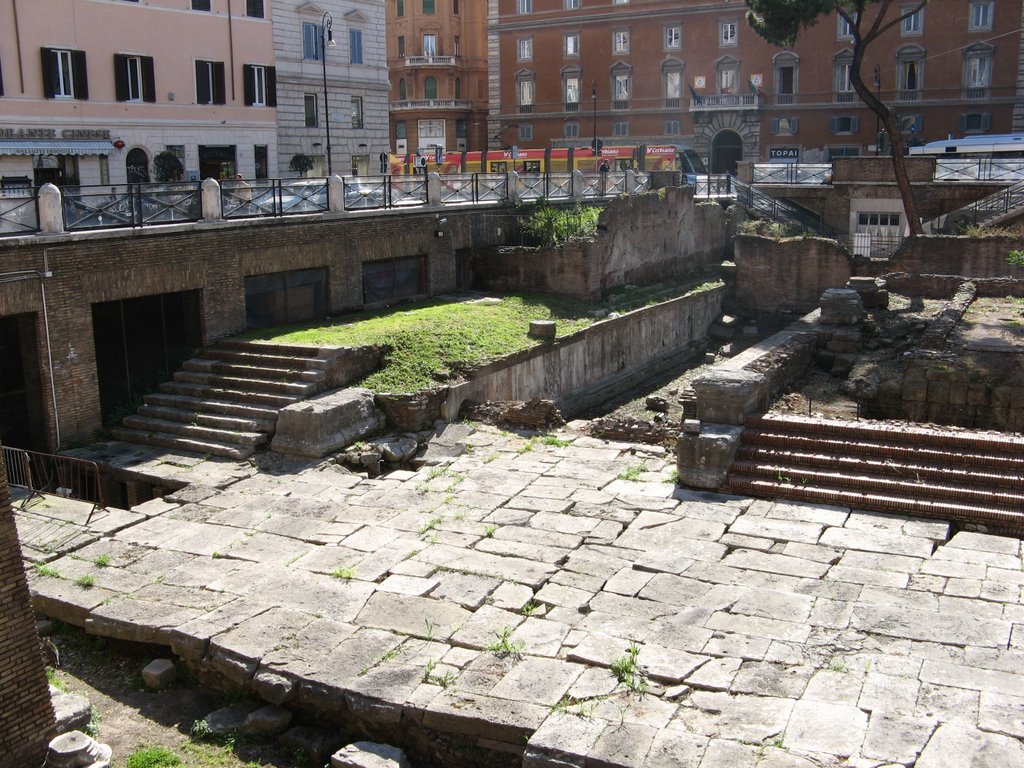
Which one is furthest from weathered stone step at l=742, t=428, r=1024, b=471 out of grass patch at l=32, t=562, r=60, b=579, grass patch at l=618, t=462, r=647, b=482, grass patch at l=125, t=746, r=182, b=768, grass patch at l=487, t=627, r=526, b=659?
grass patch at l=32, t=562, r=60, b=579

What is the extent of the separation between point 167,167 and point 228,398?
15.5 m

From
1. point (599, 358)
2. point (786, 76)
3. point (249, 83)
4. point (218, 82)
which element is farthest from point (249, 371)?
point (786, 76)

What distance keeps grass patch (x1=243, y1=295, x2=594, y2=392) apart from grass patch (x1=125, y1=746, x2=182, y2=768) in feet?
25.7

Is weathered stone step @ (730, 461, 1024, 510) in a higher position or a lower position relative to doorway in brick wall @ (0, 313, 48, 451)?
lower

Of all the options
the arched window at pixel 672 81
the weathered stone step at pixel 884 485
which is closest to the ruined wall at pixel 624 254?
the weathered stone step at pixel 884 485

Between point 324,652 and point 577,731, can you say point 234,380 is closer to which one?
point 324,652

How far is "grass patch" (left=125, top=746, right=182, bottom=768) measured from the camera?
8039 mm

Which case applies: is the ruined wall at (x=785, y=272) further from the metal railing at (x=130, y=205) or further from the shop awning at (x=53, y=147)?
the shop awning at (x=53, y=147)

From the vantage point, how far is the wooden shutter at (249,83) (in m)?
32.5

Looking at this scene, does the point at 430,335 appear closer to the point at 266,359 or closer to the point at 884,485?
the point at 266,359

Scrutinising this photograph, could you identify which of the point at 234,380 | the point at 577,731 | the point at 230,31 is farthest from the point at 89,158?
the point at 577,731

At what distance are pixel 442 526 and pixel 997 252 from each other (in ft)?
58.6

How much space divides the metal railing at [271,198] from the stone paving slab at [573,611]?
5.51 m

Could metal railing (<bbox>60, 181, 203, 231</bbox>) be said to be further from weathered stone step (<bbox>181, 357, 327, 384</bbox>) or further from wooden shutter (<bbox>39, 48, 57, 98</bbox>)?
wooden shutter (<bbox>39, 48, 57, 98</bbox>)
